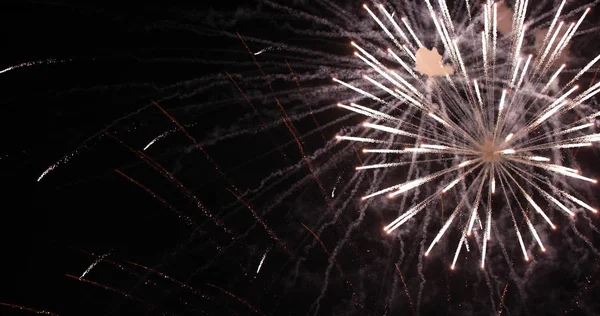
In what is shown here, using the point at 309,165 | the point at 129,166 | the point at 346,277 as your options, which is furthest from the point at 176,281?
the point at 309,165

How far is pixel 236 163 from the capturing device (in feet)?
37.4

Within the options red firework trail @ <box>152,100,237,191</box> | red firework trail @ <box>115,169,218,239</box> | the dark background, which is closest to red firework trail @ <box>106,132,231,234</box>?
the dark background

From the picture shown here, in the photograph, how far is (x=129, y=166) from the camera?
11312 mm

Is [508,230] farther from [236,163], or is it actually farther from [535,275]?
[236,163]

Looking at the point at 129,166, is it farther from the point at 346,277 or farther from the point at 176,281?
the point at 346,277

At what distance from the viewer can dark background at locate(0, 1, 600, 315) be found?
10.5 meters

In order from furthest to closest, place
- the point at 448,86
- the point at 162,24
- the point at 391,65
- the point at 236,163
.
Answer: the point at 236,163
the point at 162,24
the point at 391,65
the point at 448,86

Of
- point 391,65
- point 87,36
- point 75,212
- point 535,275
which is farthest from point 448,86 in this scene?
point 75,212

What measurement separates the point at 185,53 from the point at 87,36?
→ 2385 millimetres

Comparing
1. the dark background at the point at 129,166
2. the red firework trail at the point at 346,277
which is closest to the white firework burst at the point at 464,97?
the dark background at the point at 129,166

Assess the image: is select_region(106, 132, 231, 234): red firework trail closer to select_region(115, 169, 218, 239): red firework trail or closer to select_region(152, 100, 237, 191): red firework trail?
select_region(115, 169, 218, 239): red firework trail

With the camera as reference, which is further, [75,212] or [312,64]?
[75,212]

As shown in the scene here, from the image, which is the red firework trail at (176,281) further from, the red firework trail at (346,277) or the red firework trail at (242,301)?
the red firework trail at (346,277)

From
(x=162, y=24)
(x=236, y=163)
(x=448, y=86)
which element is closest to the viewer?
(x=448, y=86)
